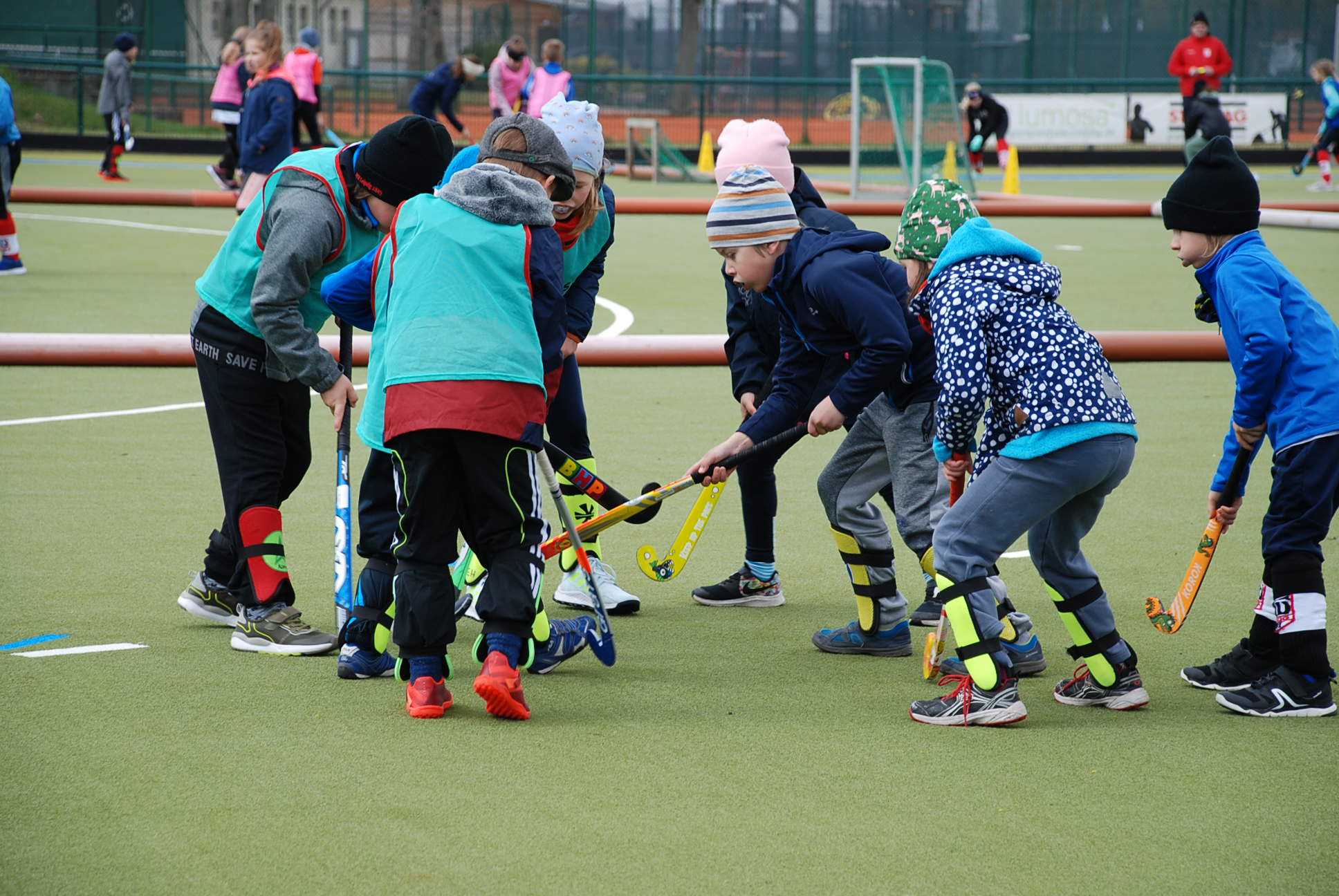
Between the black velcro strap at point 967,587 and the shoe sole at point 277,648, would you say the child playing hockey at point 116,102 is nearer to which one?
the shoe sole at point 277,648

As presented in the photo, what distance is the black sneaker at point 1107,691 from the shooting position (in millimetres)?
4184

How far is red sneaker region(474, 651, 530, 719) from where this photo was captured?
3.93 m

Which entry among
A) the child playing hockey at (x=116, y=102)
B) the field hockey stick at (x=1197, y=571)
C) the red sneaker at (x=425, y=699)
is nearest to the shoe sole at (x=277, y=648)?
the red sneaker at (x=425, y=699)

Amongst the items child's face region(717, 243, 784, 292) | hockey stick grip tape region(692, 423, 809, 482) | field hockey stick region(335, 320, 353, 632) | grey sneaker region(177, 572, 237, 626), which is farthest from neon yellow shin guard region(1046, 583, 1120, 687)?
grey sneaker region(177, 572, 237, 626)

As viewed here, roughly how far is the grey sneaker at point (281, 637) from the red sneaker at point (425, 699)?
669mm

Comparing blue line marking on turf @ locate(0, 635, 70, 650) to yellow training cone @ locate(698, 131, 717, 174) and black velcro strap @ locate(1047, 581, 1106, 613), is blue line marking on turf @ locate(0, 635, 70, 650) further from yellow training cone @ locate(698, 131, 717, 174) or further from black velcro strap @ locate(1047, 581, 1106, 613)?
yellow training cone @ locate(698, 131, 717, 174)

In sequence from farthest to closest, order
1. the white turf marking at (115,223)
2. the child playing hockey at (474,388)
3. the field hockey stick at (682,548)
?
the white turf marking at (115,223) → the field hockey stick at (682,548) → the child playing hockey at (474,388)

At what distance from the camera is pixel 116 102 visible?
72.8 ft

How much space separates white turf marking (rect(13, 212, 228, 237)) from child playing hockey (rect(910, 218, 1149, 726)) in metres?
14.2

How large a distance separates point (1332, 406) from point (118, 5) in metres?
33.7

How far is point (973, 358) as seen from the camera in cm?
382

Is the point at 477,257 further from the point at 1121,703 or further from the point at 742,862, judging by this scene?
the point at 1121,703

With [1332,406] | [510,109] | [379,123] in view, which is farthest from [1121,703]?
[379,123]

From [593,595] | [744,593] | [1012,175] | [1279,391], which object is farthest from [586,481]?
[1012,175]
